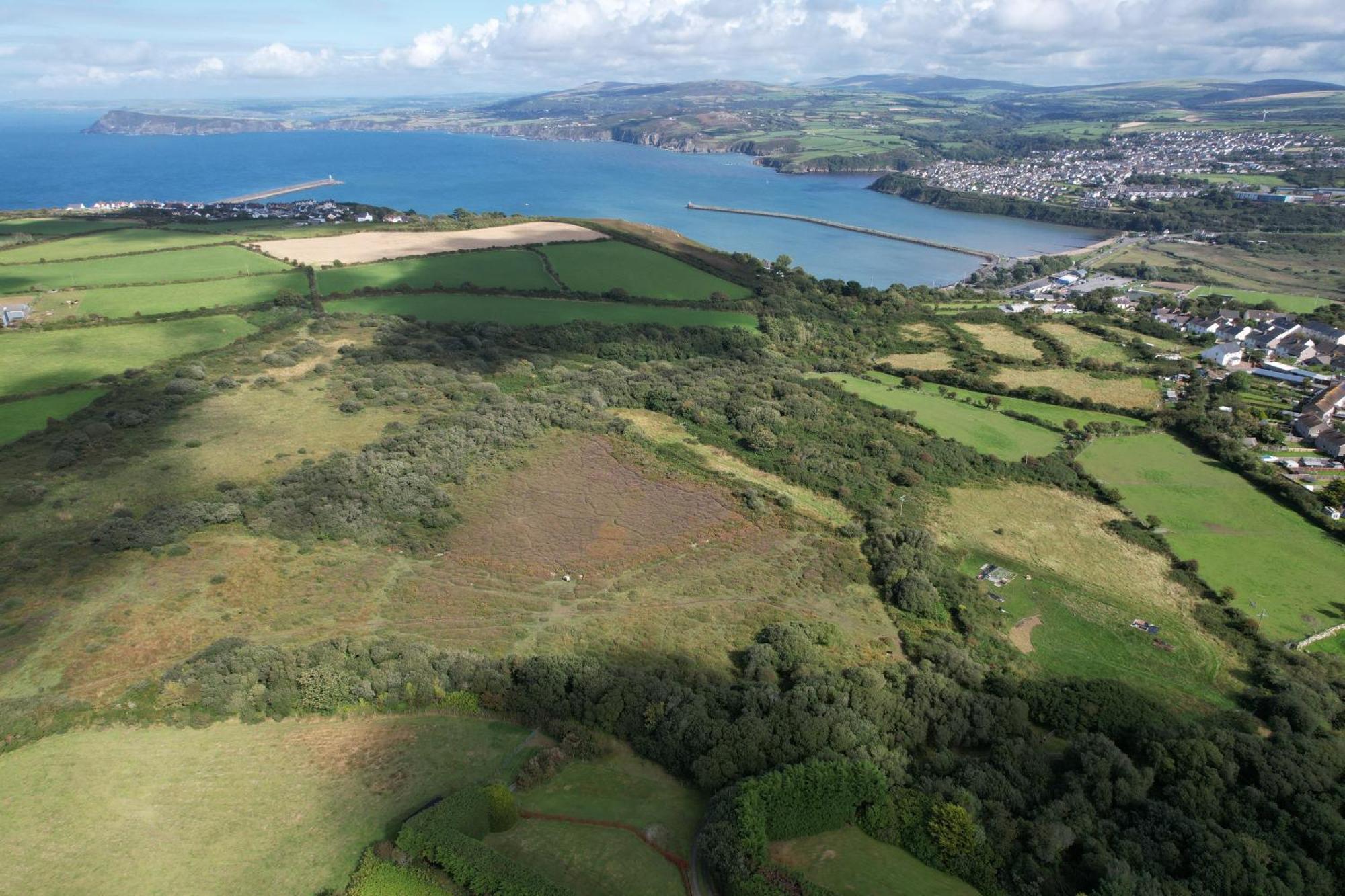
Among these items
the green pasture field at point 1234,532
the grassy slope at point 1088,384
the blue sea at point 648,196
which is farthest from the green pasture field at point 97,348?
the blue sea at point 648,196

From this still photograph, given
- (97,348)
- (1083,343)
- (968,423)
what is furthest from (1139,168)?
(97,348)

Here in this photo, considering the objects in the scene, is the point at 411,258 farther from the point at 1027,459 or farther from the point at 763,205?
the point at 763,205

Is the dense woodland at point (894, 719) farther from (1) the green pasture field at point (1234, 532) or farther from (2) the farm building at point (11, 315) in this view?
(2) the farm building at point (11, 315)

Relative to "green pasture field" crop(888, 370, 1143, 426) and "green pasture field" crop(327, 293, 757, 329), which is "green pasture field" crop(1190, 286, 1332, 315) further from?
"green pasture field" crop(327, 293, 757, 329)

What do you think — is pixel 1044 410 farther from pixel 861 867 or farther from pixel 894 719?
pixel 861 867

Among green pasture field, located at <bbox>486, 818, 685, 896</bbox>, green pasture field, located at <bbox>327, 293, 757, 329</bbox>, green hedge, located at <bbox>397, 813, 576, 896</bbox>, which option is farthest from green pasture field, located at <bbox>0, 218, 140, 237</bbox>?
green pasture field, located at <bbox>486, 818, 685, 896</bbox>

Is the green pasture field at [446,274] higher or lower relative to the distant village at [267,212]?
lower
